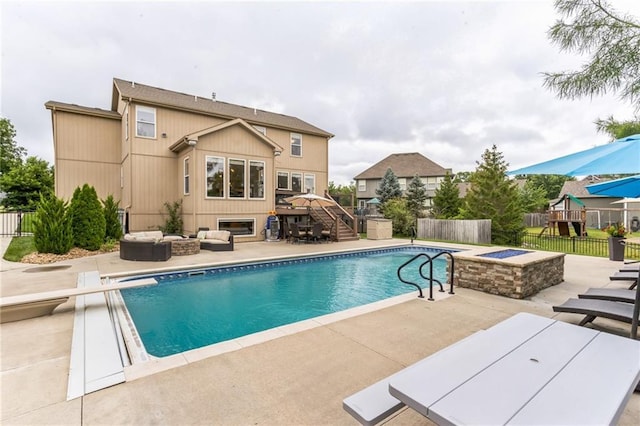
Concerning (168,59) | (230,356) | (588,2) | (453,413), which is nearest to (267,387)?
(230,356)

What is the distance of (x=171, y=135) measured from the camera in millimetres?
14617

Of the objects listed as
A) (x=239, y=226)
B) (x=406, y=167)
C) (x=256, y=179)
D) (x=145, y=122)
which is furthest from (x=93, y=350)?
(x=406, y=167)

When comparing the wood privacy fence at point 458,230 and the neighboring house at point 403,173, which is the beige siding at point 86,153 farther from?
the neighboring house at point 403,173

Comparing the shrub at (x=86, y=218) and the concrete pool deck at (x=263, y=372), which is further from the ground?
the shrub at (x=86, y=218)

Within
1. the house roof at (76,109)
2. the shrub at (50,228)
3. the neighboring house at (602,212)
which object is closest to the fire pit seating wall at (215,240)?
the shrub at (50,228)

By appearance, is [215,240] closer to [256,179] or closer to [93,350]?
[256,179]

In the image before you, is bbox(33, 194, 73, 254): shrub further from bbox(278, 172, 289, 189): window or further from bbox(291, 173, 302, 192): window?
bbox(291, 173, 302, 192): window

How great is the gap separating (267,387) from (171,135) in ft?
48.4

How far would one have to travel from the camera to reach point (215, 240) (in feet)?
38.4

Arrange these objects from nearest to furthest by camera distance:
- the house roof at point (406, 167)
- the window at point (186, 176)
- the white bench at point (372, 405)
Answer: the white bench at point (372, 405) < the window at point (186, 176) < the house roof at point (406, 167)

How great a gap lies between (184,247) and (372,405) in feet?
32.1

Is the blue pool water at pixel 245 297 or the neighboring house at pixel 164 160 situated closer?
the blue pool water at pixel 245 297

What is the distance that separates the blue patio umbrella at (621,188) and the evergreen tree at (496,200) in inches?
466

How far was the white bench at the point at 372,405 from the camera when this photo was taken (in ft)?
5.91
